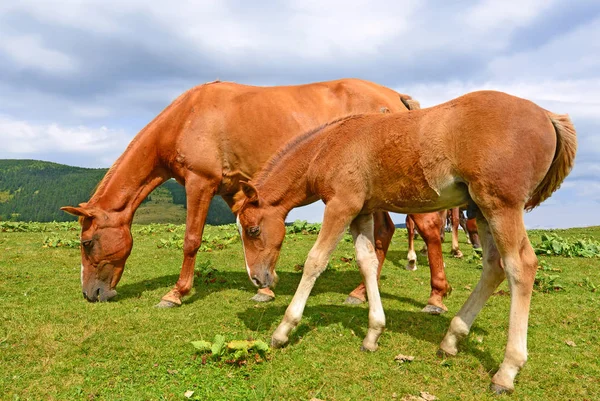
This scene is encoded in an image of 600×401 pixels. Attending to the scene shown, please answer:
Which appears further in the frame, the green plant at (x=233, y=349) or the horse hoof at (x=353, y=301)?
the horse hoof at (x=353, y=301)

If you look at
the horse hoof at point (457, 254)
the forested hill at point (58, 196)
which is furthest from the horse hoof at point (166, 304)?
the forested hill at point (58, 196)

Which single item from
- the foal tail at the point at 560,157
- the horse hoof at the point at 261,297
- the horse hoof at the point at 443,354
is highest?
the foal tail at the point at 560,157

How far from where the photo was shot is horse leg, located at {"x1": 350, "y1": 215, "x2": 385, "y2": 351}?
505 centimetres

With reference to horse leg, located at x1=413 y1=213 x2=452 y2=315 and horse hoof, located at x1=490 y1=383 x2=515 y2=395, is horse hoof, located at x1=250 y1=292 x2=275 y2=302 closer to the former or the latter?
horse leg, located at x1=413 y1=213 x2=452 y2=315

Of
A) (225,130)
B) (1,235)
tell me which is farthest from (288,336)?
(1,235)

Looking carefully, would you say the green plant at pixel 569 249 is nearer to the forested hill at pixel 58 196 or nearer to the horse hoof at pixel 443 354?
the horse hoof at pixel 443 354

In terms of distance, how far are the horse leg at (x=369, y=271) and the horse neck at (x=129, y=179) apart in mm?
4477

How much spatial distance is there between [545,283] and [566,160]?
5007 millimetres

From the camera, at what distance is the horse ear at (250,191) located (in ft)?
18.5

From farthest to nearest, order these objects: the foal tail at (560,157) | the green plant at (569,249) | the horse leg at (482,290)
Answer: the green plant at (569,249)
the horse leg at (482,290)
the foal tail at (560,157)

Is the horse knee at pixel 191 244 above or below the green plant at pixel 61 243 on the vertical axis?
above

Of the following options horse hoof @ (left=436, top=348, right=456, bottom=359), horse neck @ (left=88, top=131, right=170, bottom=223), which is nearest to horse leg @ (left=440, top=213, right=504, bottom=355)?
horse hoof @ (left=436, top=348, right=456, bottom=359)

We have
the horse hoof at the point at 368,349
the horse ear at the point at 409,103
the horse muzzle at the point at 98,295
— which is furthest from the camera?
the horse ear at the point at 409,103

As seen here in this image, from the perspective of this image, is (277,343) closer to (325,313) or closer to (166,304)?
(325,313)
